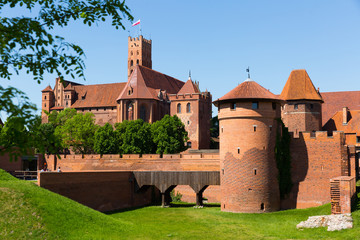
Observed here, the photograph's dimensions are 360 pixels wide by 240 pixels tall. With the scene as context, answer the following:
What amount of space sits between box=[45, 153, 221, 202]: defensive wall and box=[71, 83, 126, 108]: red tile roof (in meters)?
29.4

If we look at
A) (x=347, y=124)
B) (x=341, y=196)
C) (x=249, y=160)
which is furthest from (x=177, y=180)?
(x=347, y=124)

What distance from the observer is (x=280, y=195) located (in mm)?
38750

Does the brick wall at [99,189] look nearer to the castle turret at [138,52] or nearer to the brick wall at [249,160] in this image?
the brick wall at [249,160]

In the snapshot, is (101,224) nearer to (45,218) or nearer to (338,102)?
(45,218)

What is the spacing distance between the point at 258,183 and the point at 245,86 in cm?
839

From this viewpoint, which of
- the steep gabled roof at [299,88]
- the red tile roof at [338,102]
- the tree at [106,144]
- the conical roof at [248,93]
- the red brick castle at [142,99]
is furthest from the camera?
the red brick castle at [142,99]

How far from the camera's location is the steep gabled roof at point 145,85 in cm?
7644

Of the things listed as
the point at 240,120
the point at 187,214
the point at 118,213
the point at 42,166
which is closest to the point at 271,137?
the point at 240,120

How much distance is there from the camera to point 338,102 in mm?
66000

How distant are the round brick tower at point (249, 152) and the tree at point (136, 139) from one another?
22.4 meters

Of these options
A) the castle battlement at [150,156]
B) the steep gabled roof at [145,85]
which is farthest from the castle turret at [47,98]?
the castle battlement at [150,156]

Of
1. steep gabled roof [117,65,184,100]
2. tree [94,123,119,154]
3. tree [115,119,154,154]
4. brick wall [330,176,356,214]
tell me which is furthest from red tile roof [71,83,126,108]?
brick wall [330,176,356,214]

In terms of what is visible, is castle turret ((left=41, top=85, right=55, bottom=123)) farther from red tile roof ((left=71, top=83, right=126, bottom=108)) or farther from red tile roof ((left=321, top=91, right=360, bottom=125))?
red tile roof ((left=321, top=91, right=360, bottom=125))

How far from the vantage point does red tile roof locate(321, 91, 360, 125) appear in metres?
65.1
